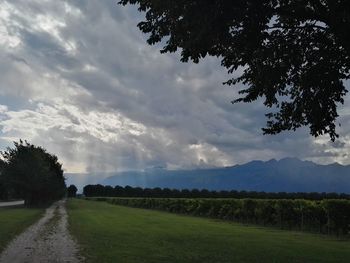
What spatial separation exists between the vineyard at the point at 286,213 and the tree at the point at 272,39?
17.5 m

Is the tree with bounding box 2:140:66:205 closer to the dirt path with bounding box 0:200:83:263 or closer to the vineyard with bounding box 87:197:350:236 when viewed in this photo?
the vineyard with bounding box 87:197:350:236

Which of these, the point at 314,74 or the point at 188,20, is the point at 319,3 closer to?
the point at 314,74

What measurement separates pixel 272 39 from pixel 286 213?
27.1 metres

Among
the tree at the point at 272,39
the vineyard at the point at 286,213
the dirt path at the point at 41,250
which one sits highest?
the tree at the point at 272,39

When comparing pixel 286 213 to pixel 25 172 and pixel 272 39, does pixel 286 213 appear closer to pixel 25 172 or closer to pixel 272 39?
pixel 272 39

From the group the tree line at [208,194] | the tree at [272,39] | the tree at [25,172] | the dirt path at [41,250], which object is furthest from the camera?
the tree line at [208,194]

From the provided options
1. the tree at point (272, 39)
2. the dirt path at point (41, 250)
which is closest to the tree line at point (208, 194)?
the dirt path at point (41, 250)

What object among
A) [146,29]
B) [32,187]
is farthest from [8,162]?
[146,29]

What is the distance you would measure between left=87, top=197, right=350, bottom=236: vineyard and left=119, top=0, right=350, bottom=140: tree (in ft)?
57.3

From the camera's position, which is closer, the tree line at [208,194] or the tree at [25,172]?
the tree at [25,172]

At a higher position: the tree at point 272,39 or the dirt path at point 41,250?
the tree at point 272,39

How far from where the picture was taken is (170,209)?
72.9 metres

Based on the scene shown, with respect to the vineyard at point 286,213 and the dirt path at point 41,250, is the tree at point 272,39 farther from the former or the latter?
the vineyard at point 286,213

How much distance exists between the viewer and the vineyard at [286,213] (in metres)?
32.8
